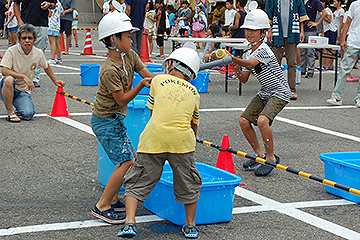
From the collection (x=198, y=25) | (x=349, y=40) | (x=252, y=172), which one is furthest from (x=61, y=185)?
(x=198, y=25)

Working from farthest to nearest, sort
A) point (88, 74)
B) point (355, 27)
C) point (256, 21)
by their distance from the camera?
point (88, 74) → point (355, 27) → point (256, 21)

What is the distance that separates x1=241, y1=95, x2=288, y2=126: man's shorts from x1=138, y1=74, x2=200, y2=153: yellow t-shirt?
1978 millimetres

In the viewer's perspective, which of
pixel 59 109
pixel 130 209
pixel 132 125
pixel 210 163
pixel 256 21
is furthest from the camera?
pixel 59 109

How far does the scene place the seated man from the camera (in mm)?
8430

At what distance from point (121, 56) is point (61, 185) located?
5.48 ft

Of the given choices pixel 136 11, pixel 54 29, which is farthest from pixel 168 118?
pixel 54 29

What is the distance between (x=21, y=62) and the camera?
28.1 feet

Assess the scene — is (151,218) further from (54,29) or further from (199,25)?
(199,25)

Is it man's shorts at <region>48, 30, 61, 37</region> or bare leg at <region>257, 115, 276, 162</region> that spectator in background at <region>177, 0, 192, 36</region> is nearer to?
man's shorts at <region>48, 30, 61, 37</region>

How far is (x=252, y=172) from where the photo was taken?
618 centimetres

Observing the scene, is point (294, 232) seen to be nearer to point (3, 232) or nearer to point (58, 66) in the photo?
point (3, 232)

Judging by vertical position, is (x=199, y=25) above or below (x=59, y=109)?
above

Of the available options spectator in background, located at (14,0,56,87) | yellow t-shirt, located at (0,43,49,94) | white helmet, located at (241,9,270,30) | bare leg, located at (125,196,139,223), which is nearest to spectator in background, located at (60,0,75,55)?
spectator in background, located at (14,0,56,87)

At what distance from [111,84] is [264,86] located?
→ 2.30 m
